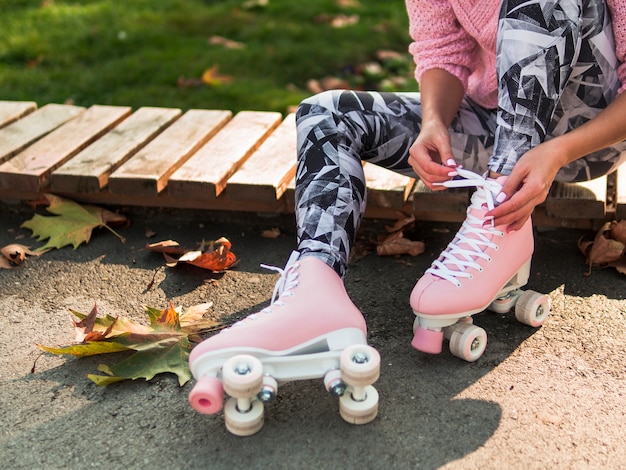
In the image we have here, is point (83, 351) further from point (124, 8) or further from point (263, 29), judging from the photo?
point (124, 8)

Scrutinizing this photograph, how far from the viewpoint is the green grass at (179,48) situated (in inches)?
140

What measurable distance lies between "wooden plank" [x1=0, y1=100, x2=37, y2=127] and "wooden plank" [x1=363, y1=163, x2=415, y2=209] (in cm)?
133

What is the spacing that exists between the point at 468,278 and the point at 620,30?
Result: 2.06ft

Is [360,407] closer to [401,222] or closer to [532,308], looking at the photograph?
[532,308]

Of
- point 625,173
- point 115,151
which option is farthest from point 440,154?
point 115,151

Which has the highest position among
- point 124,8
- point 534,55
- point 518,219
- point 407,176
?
point 534,55

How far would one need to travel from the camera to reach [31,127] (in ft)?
9.18

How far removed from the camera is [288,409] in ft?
5.21

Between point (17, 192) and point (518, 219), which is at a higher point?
point (518, 219)

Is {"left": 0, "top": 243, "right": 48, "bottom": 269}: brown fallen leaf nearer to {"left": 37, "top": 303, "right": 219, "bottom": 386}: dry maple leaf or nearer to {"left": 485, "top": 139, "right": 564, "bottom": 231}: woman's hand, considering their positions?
{"left": 37, "top": 303, "right": 219, "bottom": 386}: dry maple leaf

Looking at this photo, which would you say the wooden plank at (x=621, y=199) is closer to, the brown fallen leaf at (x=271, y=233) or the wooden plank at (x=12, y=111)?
the brown fallen leaf at (x=271, y=233)

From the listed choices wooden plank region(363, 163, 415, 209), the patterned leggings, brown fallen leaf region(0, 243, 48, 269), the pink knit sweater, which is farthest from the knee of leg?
brown fallen leaf region(0, 243, 48, 269)

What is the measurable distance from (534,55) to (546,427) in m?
0.72

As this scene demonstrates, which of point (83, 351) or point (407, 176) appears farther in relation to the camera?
point (407, 176)
